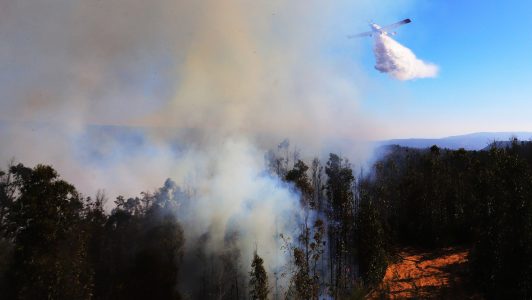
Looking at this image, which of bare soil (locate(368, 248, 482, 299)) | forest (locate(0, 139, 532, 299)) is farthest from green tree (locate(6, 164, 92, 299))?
bare soil (locate(368, 248, 482, 299))

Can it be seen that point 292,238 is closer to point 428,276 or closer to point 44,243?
point 428,276

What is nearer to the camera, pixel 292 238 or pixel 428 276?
pixel 428 276

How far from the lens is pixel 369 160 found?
133750 mm

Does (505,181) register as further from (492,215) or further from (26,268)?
(26,268)

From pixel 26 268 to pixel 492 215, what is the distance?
30.5 m

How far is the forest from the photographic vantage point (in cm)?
2138

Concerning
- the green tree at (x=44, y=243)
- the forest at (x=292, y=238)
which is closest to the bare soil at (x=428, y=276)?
the forest at (x=292, y=238)

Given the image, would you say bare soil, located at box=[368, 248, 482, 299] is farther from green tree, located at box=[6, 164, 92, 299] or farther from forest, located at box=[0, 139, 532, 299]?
green tree, located at box=[6, 164, 92, 299]

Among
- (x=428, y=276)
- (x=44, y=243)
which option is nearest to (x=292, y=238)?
(x=428, y=276)

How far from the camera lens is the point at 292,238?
69.0 metres

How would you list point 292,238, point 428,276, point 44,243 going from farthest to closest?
1. point 292,238
2. point 428,276
3. point 44,243

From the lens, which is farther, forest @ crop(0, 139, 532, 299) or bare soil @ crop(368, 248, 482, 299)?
bare soil @ crop(368, 248, 482, 299)

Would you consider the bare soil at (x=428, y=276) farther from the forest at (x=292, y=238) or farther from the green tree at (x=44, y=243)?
the green tree at (x=44, y=243)

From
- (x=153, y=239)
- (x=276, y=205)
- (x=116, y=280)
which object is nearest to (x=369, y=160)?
(x=276, y=205)
